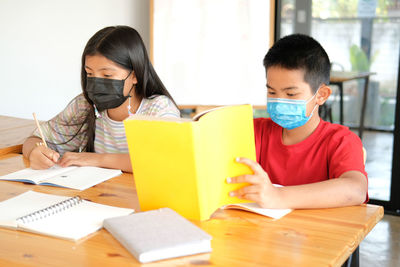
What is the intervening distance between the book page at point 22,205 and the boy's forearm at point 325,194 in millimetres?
617

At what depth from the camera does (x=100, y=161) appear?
71.6 inches

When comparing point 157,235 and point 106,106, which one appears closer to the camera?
point 157,235

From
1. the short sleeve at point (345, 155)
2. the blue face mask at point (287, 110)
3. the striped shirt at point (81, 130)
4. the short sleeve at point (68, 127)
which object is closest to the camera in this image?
the short sleeve at point (345, 155)

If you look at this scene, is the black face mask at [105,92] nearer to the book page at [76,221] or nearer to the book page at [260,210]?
the book page at [76,221]

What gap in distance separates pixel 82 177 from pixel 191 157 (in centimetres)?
59

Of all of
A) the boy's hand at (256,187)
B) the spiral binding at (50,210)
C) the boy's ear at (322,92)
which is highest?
the boy's ear at (322,92)

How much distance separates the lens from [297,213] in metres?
1.34

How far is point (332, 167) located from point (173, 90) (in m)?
2.38

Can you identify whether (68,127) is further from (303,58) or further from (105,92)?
(303,58)

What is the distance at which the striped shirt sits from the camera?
80.3 inches

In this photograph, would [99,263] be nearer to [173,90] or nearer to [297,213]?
[297,213]

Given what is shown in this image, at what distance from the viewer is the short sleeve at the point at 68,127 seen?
7.11ft

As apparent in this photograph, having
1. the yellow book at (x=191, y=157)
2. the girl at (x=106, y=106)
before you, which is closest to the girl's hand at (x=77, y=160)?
the girl at (x=106, y=106)

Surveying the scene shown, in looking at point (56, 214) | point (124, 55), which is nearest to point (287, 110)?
point (124, 55)
